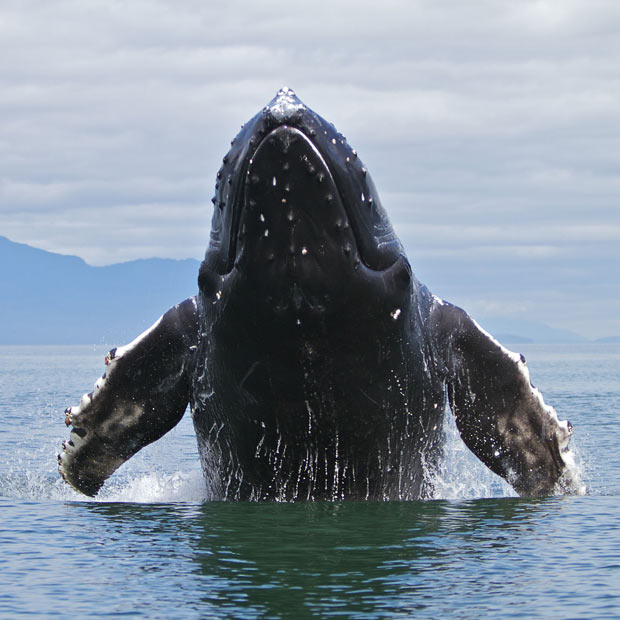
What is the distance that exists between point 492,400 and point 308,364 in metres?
2.25

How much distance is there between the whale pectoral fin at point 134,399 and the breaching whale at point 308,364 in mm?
16

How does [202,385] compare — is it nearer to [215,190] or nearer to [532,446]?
[215,190]

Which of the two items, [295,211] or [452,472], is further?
[452,472]

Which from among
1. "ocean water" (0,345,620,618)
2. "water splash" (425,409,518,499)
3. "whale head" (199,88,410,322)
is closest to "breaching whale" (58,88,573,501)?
"whale head" (199,88,410,322)

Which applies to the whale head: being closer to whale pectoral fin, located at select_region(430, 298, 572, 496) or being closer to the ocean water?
whale pectoral fin, located at select_region(430, 298, 572, 496)

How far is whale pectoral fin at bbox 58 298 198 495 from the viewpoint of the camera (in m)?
10.9

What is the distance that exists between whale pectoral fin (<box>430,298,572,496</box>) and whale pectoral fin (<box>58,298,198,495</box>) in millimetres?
2477

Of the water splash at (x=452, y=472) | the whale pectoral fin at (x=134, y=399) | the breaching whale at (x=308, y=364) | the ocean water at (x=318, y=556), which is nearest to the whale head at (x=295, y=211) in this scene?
the breaching whale at (x=308, y=364)

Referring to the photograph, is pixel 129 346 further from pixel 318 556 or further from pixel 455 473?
pixel 455 473

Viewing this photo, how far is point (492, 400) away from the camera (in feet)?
36.0

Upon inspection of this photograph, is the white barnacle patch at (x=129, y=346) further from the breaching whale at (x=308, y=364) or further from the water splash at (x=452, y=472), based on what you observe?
the water splash at (x=452, y=472)

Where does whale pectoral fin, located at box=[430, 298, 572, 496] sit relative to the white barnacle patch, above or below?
below

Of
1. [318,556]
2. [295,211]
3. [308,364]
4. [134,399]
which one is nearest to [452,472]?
[308,364]

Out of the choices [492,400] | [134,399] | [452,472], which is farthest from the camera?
[452,472]
